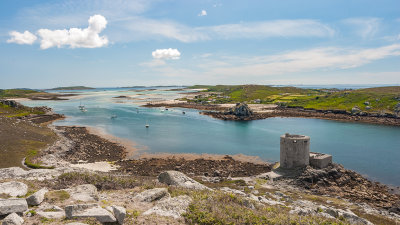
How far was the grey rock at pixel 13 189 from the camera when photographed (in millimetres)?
13300

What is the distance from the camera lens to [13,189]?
45.0 ft

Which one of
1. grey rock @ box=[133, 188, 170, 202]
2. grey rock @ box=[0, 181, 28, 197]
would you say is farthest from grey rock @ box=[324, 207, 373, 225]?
grey rock @ box=[0, 181, 28, 197]

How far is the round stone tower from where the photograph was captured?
1254 inches

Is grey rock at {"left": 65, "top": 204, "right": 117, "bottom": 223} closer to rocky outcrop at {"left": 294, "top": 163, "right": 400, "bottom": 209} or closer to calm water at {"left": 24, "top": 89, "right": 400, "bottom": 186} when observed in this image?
rocky outcrop at {"left": 294, "top": 163, "right": 400, "bottom": 209}

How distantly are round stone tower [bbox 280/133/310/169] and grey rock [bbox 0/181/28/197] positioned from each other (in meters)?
27.7

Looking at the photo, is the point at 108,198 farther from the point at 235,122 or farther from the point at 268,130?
the point at 235,122

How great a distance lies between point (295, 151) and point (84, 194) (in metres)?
25.7

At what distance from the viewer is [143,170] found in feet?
117

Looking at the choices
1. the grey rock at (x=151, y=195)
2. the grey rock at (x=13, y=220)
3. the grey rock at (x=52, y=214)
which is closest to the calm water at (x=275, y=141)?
the grey rock at (x=151, y=195)

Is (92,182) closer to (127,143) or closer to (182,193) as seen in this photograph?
(182,193)

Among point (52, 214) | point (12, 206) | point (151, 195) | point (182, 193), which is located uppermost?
point (12, 206)

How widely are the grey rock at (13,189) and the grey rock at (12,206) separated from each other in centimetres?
287

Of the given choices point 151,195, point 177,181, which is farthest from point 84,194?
point 177,181

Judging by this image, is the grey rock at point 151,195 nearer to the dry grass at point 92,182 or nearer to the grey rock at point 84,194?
the grey rock at point 84,194
